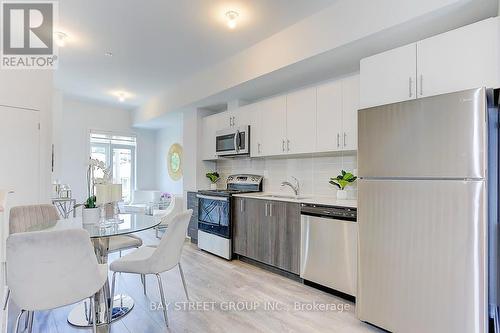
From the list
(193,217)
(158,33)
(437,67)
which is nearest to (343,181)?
(437,67)

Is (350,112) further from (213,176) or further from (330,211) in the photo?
(213,176)

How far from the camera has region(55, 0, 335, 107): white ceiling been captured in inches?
101

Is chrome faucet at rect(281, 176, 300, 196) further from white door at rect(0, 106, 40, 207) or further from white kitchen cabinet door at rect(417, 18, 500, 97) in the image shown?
white door at rect(0, 106, 40, 207)

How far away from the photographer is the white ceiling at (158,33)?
2.55 meters

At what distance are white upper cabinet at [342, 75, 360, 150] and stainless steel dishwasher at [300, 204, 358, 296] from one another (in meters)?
0.71

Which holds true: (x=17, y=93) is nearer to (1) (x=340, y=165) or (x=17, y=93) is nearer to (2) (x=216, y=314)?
(2) (x=216, y=314)

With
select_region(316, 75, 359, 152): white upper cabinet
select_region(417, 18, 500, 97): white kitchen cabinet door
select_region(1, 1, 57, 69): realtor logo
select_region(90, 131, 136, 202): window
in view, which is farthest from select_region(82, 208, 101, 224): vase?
select_region(90, 131, 136, 202): window

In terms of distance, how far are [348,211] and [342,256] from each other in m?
0.43

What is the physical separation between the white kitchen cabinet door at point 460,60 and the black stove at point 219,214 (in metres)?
2.58

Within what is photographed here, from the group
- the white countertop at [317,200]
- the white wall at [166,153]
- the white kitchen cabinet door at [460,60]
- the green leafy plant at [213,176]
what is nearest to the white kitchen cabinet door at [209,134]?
the green leafy plant at [213,176]

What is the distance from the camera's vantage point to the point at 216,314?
2.33 m

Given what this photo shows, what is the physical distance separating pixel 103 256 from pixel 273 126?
94.2 inches

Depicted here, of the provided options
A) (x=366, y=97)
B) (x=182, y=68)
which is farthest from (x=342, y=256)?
(x=182, y=68)

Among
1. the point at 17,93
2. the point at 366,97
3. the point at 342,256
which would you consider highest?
the point at 17,93
